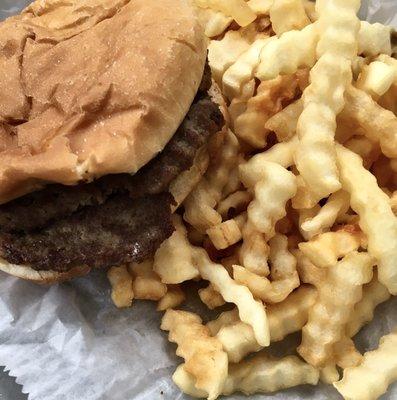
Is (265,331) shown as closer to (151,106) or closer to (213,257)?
(213,257)

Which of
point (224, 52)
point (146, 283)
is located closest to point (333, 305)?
point (146, 283)

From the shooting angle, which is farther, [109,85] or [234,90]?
[234,90]

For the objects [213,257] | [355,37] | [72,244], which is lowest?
[213,257]

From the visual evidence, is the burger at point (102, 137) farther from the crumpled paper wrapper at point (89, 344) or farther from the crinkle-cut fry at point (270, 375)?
the crinkle-cut fry at point (270, 375)

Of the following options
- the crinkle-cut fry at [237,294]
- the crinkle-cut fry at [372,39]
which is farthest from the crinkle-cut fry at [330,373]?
the crinkle-cut fry at [372,39]

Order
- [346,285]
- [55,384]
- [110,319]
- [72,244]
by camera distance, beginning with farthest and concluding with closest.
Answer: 1. [110,319]
2. [55,384]
3. [72,244]
4. [346,285]

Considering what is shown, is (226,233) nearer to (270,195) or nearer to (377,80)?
(270,195)

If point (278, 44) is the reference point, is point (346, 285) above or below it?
below

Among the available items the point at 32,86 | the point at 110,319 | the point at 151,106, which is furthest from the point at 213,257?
the point at 32,86
